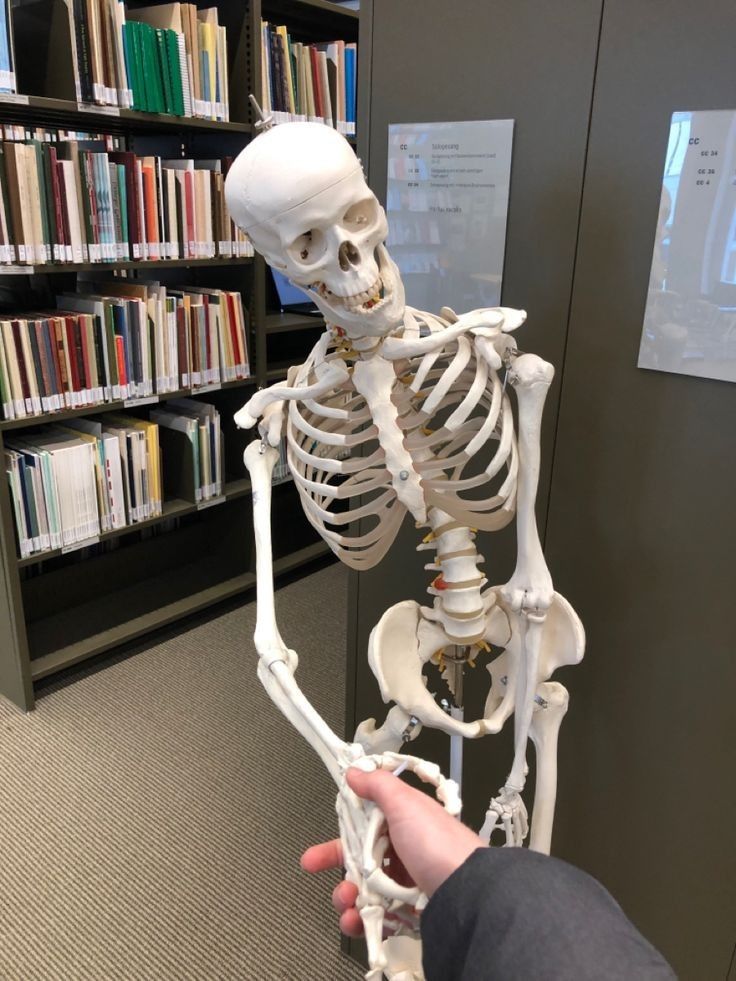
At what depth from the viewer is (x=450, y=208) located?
1401mm

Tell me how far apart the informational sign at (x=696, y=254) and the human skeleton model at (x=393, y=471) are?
0.95ft

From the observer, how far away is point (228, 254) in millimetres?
2768

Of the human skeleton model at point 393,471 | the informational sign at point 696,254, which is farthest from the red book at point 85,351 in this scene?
the informational sign at point 696,254

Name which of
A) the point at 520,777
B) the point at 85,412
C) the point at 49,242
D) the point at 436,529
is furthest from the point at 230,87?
the point at 520,777

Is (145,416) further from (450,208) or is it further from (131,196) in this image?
(450,208)

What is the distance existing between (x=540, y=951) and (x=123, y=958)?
1423 mm

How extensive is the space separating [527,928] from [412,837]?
0.73 ft

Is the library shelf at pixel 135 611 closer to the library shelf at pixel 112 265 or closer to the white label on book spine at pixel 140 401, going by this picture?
the white label on book spine at pixel 140 401

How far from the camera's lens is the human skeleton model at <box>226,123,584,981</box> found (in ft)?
2.96

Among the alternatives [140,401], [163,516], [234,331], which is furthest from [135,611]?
[234,331]

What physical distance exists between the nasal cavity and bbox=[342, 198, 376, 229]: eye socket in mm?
27

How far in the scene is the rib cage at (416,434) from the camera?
3.42 ft

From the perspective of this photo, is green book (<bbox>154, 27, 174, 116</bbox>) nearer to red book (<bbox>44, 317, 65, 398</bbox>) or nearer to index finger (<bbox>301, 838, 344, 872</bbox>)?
red book (<bbox>44, 317, 65, 398</bbox>)

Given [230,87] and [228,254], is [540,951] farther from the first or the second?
[230,87]
